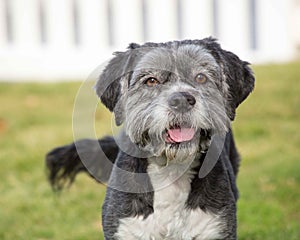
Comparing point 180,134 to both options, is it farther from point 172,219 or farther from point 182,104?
point 172,219

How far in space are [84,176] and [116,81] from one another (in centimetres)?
383

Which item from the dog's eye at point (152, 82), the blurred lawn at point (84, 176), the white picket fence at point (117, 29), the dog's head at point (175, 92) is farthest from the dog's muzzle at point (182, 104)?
the white picket fence at point (117, 29)

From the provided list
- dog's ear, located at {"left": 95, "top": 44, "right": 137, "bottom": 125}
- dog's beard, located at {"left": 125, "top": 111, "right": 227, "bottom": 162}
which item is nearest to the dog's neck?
dog's beard, located at {"left": 125, "top": 111, "right": 227, "bottom": 162}

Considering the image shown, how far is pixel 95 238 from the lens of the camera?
604cm

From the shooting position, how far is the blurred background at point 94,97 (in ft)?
21.8

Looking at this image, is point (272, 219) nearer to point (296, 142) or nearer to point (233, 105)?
point (233, 105)

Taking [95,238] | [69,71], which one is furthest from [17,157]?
[69,71]

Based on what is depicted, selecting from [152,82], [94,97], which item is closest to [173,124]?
[152,82]

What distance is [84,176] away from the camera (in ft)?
26.5

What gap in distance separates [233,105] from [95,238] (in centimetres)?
221

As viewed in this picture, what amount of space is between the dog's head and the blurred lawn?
1.98m

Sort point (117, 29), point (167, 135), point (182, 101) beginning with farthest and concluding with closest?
point (117, 29) < point (167, 135) < point (182, 101)

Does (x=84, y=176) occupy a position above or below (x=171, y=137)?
below

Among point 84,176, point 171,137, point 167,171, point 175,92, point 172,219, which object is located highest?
point 175,92
